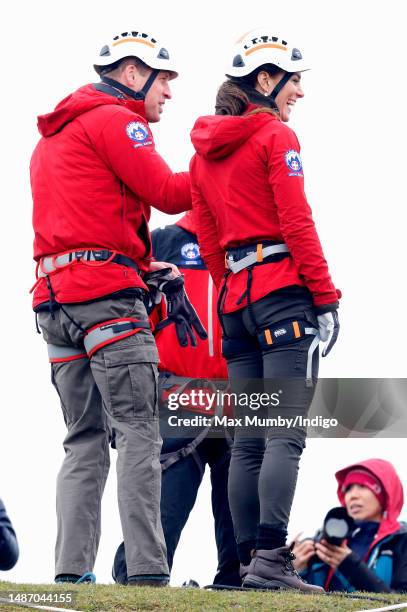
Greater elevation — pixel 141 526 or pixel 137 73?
pixel 137 73

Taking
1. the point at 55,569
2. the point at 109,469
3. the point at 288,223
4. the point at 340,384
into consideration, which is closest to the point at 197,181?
the point at 288,223

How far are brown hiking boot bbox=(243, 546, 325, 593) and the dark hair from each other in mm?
2529

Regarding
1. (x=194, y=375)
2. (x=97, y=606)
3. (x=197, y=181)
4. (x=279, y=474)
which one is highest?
(x=197, y=181)

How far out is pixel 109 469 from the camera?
920 cm

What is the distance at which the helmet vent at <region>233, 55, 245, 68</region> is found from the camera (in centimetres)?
937

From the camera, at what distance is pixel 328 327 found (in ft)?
29.6

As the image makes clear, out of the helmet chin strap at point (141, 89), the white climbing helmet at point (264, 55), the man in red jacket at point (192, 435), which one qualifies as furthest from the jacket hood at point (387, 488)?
the helmet chin strap at point (141, 89)

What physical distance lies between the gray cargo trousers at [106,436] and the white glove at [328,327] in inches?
37.2

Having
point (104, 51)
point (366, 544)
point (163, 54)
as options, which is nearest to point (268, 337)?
point (163, 54)

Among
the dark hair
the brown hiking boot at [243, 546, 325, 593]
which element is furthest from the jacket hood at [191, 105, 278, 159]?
the brown hiking boot at [243, 546, 325, 593]

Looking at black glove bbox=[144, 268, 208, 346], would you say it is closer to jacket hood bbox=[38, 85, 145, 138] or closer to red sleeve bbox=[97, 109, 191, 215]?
red sleeve bbox=[97, 109, 191, 215]

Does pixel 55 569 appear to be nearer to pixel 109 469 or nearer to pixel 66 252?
pixel 109 469

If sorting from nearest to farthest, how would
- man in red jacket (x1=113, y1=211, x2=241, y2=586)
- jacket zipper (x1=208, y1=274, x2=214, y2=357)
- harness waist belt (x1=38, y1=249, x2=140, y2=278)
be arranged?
harness waist belt (x1=38, y1=249, x2=140, y2=278)
man in red jacket (x1=113, y1=211, x2=241, y2=586)
jacket zipper (x1=208, y1=274, x2=214, y2=357)

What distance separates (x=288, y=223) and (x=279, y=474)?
4.57 feet
